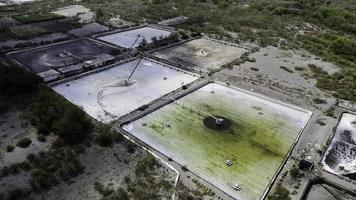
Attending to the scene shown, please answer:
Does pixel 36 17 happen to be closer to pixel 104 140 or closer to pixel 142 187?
pixel 104 140

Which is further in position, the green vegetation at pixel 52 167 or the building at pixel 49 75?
the building at pixel 49 75

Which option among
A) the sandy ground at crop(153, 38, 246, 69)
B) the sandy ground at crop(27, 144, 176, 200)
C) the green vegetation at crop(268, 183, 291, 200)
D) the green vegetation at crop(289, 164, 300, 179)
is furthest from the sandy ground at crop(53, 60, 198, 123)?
the green vegetation at crop(289, 164, 300, 179)

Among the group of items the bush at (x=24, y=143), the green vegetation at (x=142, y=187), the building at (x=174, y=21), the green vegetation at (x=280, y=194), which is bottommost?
the bush at (x=24, y=143)

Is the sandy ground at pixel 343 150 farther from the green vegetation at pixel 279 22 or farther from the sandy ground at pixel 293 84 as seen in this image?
the green vegetation at pixel 279 22

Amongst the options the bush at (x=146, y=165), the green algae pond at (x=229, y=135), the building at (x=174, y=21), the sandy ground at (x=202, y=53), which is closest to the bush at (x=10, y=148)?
the green algae pond at (x=229, y=135)

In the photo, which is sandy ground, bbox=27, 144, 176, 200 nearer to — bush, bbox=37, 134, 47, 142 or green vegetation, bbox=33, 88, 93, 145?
green vegetation, bbox=33, 88, 93, 145

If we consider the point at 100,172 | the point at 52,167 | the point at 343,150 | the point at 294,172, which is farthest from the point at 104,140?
the point at 343,150

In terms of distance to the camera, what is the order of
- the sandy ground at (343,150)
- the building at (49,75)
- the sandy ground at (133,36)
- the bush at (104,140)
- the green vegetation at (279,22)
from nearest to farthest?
the sandy ground at (343,150) → the bush at (104,140) → the building at (49,75) → the green vegetation at (279,22) → the sandy ground at (133,36)
